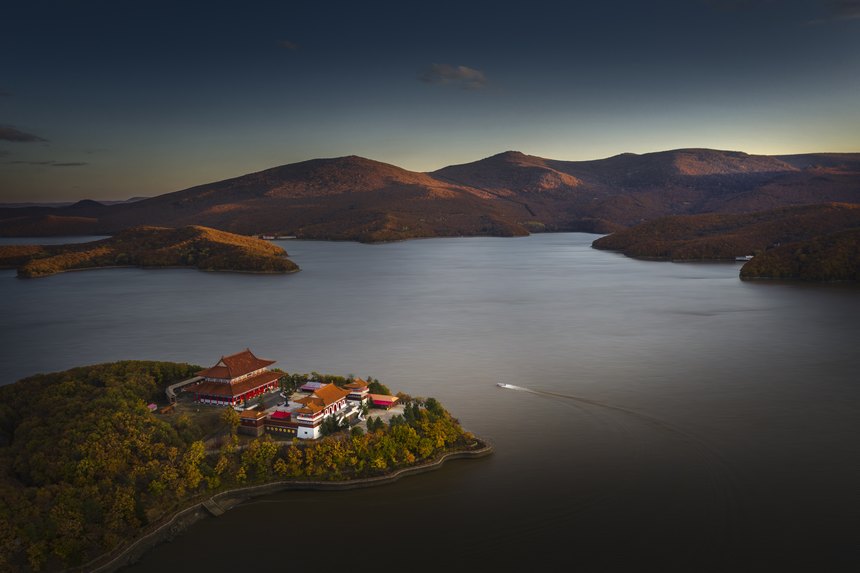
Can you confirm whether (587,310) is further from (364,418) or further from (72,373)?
(72,373)

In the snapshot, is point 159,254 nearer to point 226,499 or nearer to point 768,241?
point 226,499

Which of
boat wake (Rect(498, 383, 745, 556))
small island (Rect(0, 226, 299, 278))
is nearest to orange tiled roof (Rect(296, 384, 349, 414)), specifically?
boat wake (Rect(498, 383, 745, 556))

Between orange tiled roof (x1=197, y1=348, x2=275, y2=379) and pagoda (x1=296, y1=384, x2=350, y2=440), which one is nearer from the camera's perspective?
pagoda (x1=296, y1=384, x2=350, y2=440)

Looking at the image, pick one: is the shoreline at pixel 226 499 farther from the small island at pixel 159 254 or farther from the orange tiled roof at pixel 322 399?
the small island at pixel 159 254

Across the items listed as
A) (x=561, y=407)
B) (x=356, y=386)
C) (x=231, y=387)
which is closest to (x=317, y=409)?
(x=356, y=386)

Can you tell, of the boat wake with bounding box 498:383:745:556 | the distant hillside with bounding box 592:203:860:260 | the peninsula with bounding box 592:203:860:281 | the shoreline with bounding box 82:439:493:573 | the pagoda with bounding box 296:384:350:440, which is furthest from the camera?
the distant hillside with bounding box 592:203:860:260

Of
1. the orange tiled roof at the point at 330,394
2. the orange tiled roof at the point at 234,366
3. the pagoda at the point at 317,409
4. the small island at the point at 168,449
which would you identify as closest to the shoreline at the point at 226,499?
the small island at the point at 168,449

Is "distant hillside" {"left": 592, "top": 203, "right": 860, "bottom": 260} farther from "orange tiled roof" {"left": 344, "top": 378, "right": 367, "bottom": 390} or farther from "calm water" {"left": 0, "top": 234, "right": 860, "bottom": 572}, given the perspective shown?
"orange tiled roof" {"left": 344, "top": 378, "right": 367, "bottom": 390}
